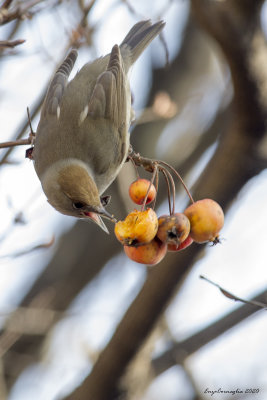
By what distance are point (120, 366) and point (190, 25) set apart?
4700mm

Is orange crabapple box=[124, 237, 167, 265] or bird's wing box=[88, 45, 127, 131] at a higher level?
bird's wing box=[88, 45, 127, 131]

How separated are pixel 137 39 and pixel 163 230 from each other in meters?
3.27

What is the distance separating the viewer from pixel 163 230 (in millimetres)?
2883

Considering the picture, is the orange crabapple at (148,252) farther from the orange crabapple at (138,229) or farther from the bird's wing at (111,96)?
the bird's wing at (111,96)

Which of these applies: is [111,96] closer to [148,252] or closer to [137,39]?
[137,39]

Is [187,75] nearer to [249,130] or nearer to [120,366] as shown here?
[249,130]

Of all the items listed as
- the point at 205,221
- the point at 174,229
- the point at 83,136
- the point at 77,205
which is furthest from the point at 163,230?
the point at 83,136

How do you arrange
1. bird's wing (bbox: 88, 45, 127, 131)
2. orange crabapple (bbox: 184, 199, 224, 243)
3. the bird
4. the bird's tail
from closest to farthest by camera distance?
orange crabapple (bbox: 184, 199, 224, 243) < the bird < bird's wing (bbox: 88, 45, 127, 131) < the bird's tail

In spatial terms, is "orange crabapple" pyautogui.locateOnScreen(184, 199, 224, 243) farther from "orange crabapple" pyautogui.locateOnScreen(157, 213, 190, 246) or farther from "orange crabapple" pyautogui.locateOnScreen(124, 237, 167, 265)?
"orange crabapple" pyautogui.locateOnScreen(124, 237, 167, 265)

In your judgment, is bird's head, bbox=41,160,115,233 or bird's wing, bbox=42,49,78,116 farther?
bird's wing, bbox=42,49,78,116

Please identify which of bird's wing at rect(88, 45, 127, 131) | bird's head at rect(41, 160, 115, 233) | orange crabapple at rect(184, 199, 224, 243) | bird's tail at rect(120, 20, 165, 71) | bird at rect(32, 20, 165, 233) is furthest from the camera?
bird's tail at rect(120, 20, 165, 71)

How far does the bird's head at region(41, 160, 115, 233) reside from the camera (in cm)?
381

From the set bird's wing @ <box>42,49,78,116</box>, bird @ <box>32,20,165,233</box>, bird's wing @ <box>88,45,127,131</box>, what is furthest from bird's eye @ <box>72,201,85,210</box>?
bird's wing @ <box>88,45,127,131</box>

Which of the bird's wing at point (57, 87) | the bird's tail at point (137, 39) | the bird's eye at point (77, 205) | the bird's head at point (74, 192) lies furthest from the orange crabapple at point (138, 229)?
the bird's tail at point (137, 39)
